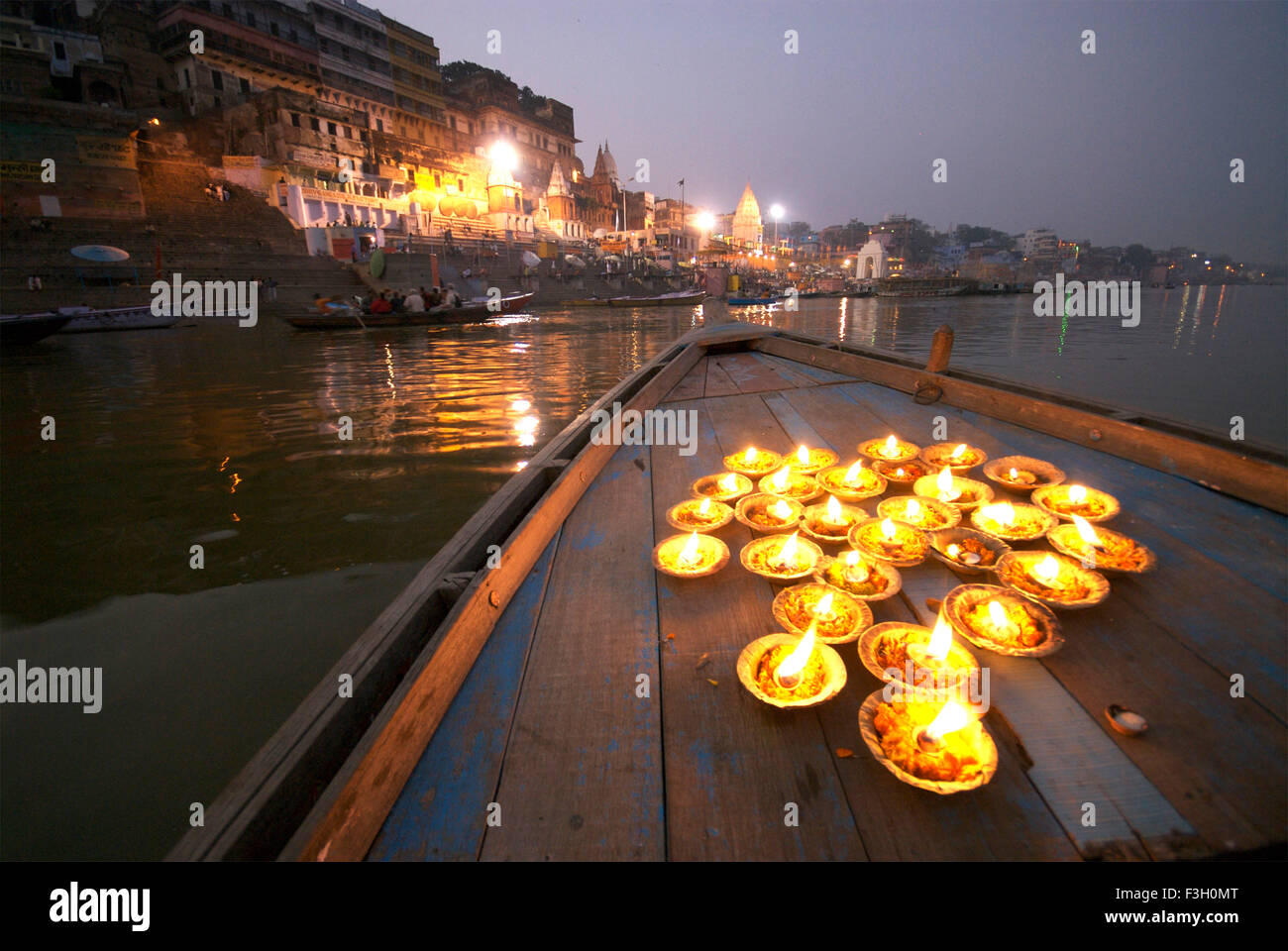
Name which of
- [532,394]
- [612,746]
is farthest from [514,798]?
[532,394]

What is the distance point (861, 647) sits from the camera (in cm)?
186

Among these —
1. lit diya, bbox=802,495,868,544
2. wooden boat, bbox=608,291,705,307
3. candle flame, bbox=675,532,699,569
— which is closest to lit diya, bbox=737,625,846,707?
candle flame, bbox=675,532,699,569

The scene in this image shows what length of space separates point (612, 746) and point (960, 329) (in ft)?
140

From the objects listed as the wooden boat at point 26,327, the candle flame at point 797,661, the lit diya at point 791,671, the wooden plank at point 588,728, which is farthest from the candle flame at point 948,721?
the wooden boat at point 26,327

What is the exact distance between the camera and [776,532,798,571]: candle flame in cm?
236

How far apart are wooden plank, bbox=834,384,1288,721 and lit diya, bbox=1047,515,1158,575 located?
0.29 feet

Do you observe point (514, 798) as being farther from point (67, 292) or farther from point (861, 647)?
point (67, 292)

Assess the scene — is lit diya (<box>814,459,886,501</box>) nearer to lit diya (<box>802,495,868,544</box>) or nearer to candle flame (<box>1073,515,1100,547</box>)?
lit diya (<box>802,495,868,544</box>)

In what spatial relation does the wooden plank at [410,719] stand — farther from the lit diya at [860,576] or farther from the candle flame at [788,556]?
the lit diya at [860,576]

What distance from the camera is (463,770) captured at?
163 centimetres

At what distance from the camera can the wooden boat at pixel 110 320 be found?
2230 centimetres

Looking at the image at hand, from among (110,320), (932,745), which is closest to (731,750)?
(932,745)

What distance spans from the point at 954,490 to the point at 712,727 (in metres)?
2.24

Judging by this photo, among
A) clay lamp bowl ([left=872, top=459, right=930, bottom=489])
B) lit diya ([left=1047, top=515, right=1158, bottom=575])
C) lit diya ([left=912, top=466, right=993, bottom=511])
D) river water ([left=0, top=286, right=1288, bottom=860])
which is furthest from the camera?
clay lamp bowl ([left=872, top=459, right=930, bottom=489])
